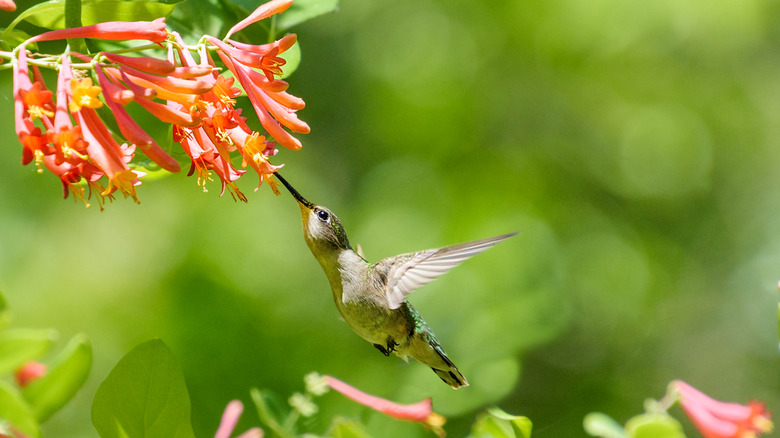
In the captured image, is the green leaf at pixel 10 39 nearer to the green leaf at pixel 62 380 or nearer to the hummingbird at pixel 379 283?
the green leaf at pixel 62 380

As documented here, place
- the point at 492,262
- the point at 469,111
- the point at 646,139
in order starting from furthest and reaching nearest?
1. the point at 646,139
2. the point at 469,111
3. the point at 492,262

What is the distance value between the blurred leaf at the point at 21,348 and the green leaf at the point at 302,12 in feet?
1.97

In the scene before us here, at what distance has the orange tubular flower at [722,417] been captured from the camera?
1037 mm

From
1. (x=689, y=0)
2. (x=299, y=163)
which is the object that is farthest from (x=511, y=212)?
(x=689, y=0)

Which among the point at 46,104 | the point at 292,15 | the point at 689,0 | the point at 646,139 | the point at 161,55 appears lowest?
the point at 46,104

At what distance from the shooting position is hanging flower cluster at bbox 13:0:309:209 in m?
0.73

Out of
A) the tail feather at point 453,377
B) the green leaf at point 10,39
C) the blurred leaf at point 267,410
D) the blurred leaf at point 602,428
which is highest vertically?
the tail feather at point 453,377

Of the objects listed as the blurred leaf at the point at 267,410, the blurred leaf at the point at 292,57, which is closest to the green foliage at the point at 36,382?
the blurred leaf at the point at 267,410

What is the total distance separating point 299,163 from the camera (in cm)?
317

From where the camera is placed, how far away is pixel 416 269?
1316 mm

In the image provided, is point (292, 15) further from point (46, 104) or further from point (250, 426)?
point (250, 426)

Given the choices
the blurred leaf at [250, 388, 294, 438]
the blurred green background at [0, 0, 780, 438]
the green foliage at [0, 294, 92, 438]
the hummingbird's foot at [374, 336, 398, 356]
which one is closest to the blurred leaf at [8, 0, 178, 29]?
the green foliage at [0, 294, 92, 438]

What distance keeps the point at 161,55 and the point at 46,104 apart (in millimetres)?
262

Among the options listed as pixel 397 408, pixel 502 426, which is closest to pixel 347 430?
pixel 502 426
